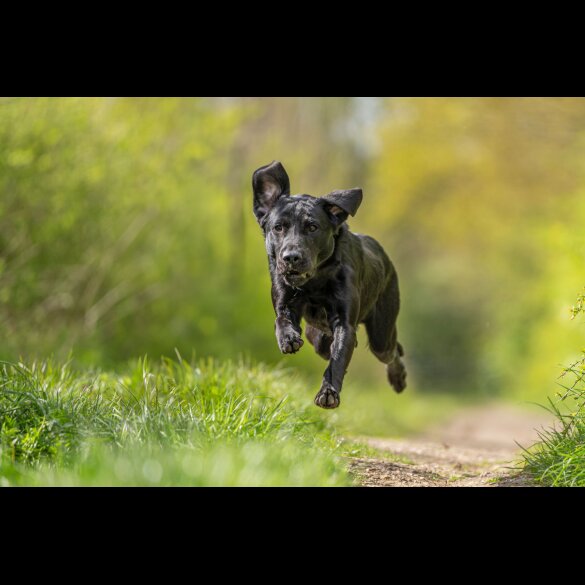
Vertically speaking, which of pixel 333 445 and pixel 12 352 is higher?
pixel 12 352

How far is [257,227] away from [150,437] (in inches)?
460

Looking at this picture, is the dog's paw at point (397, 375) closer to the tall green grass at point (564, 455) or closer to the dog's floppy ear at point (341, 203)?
the tall green grass at point (564, 455)

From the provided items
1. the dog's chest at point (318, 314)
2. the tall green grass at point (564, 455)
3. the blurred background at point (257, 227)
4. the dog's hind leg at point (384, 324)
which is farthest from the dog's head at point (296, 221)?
the blurred background at point (257, 227)

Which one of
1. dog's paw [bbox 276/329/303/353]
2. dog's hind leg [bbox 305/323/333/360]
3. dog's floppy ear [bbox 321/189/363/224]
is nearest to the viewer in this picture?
dog's paw [bbox 276/329/303/353]

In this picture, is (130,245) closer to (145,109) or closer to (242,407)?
(145,109)

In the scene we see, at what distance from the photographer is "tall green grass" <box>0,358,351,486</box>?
14.7ft

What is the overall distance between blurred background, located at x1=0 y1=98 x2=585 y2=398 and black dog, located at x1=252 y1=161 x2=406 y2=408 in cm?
405

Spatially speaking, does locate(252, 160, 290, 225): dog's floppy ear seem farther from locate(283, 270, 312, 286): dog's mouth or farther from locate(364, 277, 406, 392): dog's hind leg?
locate(364, 277, 406, 392): dog's hind leg

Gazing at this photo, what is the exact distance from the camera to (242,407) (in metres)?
5.93

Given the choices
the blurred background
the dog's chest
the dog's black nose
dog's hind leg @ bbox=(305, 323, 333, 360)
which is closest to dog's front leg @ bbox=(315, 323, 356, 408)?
the dog's chest

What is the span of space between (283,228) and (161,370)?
7.99ft

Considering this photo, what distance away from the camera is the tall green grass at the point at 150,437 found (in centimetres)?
449
